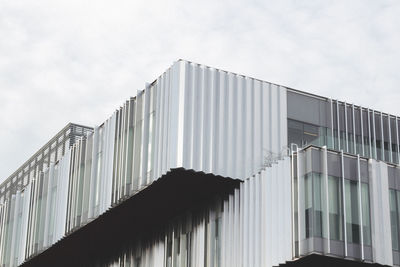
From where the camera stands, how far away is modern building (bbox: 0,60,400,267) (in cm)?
3650

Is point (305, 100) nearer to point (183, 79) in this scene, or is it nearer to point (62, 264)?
point (183, 79)

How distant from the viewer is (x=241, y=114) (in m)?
42.2

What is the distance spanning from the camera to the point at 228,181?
135 feet

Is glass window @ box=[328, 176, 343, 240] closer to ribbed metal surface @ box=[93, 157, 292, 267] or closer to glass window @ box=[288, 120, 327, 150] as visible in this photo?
ribbed metal surface @ box=[93, 157, 292, 267]

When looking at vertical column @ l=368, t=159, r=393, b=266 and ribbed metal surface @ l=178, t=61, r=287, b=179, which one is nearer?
vertical column @ l=368, t=159, r=393, b=266

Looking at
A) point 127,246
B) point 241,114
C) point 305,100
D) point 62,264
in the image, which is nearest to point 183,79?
point 241,114

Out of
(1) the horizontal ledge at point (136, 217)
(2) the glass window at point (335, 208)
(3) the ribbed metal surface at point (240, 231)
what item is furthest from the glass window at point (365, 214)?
(1) the horizontal ledge at point (136, 217)

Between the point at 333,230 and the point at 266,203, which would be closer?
the point at 333,230

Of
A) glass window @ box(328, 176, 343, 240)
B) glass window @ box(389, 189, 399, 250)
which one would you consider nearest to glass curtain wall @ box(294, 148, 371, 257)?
glass window @ box(328, 176, 343, 240)

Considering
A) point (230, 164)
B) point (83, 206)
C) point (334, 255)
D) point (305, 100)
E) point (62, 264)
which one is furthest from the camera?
point (62, 264)

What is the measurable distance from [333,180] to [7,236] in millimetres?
29059

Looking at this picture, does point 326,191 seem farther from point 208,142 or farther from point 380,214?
point 208,142

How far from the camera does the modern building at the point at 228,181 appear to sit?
1437 inches

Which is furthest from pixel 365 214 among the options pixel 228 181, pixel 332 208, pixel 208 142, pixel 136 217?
pixel 136 217
